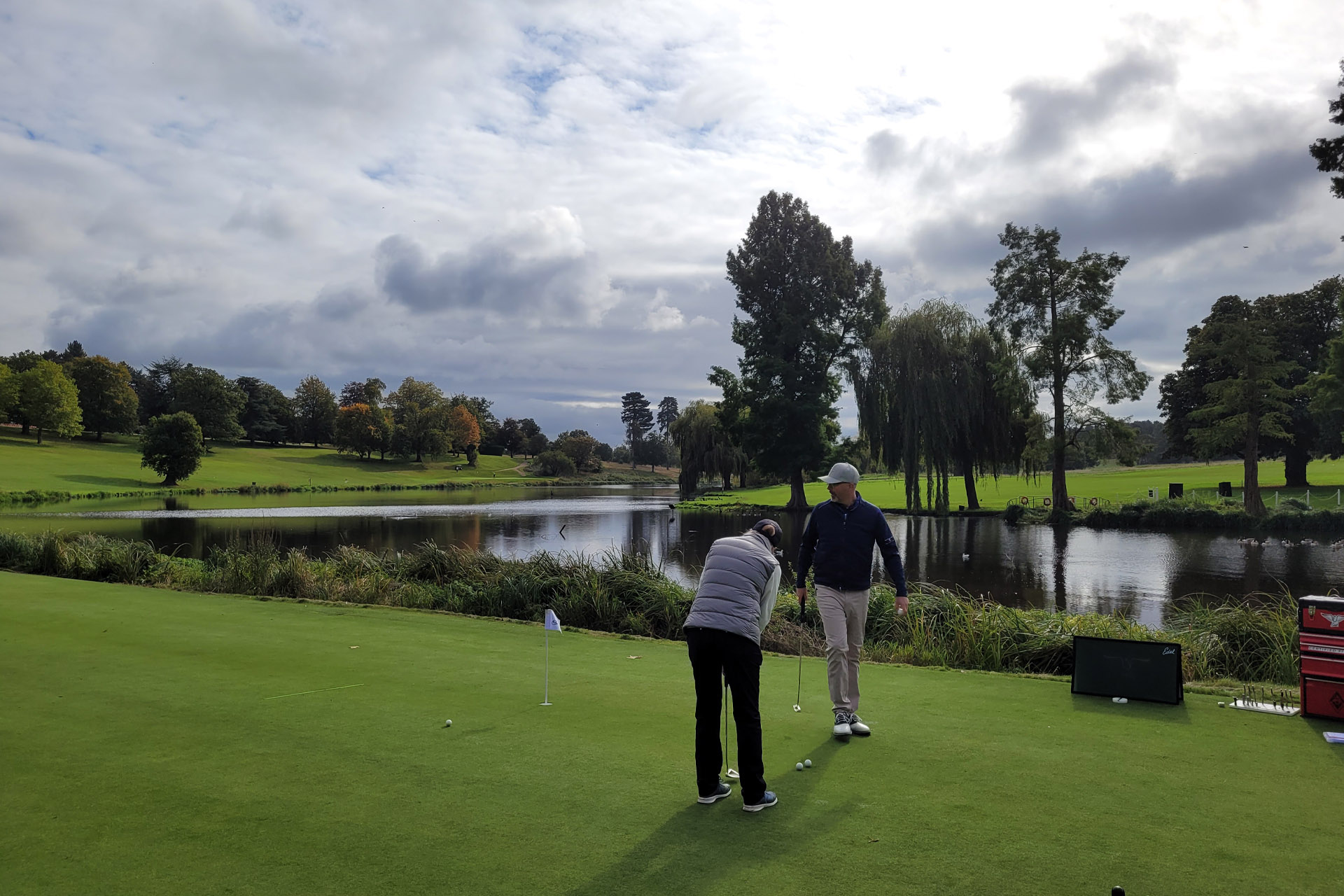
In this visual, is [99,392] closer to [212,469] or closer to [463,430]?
[212,469]

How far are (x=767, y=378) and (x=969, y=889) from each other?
4616cm

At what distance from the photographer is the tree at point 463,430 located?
126 metres

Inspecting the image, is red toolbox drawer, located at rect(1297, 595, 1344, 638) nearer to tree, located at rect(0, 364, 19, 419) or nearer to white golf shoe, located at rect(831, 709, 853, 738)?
white golf shoe, located at rect(831, 709, 853, 738)

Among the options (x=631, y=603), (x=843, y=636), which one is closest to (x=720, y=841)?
(x=843, y=636)

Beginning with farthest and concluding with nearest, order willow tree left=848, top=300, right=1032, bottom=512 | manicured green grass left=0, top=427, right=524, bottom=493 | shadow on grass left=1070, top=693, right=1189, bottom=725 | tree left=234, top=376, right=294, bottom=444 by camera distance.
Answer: tree left=234, top=376, right=294, bottom=444 < manicured green grass left=0, top=427, right=524, bottom=493 < willow tree left=848, top=300, right=1032, bottom=512 < shadow on grass left=1070, top=693, right=1189, bottom=725

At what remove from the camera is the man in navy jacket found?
253 inches

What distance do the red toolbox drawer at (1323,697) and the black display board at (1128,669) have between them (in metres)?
0.86

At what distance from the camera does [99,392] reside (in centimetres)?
9731

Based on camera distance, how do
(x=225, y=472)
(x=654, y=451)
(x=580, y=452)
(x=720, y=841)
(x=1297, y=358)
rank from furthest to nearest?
(x=654, y=451)
(x=580, y=452)
(x=225, y=472)
(x=1297, y=358)
(x=720, y=841)

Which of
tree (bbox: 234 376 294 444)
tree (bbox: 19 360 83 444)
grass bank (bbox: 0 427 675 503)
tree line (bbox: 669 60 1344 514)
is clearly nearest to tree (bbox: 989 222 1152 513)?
tree line (bbox: 669 60 1344 514)

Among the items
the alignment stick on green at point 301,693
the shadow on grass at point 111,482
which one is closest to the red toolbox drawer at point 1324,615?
the alignment stick on green at point 301,693

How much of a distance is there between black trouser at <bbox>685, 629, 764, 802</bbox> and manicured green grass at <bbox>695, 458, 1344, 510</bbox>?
37785 mm

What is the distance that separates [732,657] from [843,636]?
75.6 inches

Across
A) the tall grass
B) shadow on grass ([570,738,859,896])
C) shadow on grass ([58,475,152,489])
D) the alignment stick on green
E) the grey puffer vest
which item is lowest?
the tall grass
